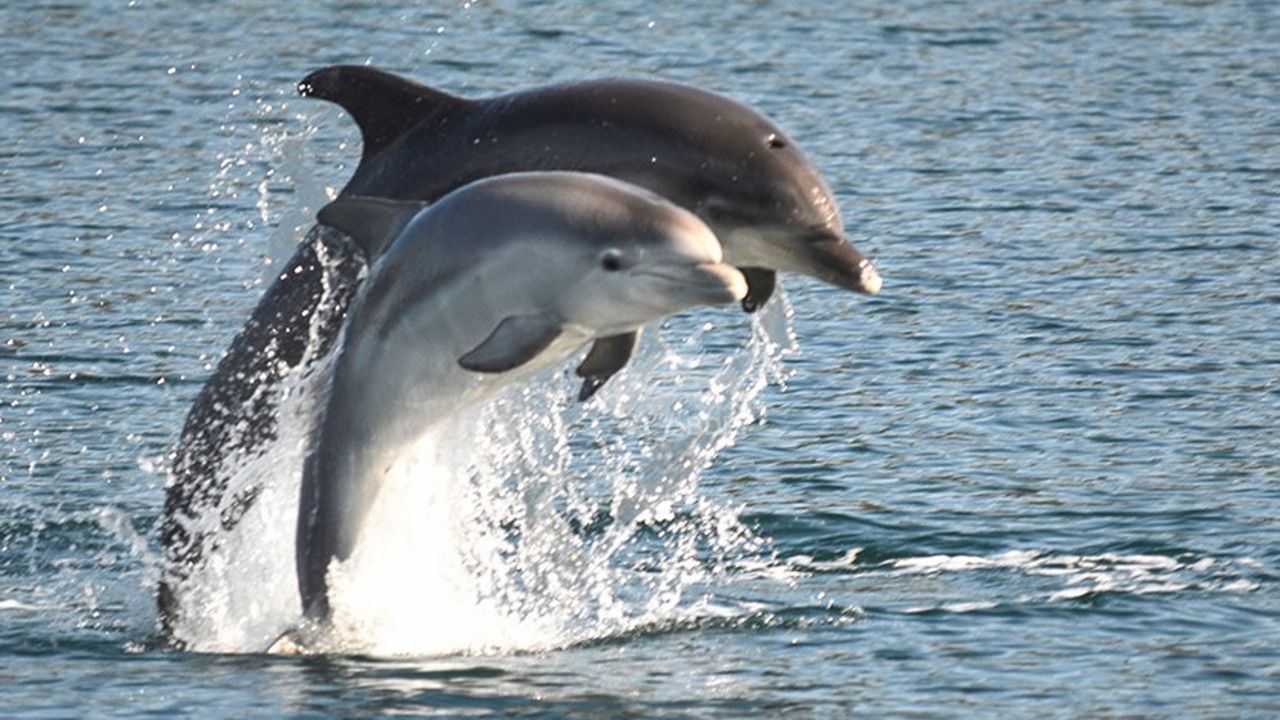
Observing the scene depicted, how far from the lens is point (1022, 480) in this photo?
17.7 metres

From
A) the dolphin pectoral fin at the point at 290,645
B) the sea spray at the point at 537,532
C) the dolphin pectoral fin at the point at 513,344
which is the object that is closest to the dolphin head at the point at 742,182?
the dolphin pectoral fin at the point at 513,344

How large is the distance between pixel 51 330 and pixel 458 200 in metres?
9.86

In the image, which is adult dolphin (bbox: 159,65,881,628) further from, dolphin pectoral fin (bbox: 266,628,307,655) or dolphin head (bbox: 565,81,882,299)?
dolphin pectoral fin (bbox: 266,628,307,655)

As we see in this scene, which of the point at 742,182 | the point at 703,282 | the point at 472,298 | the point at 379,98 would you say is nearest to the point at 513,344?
the point at 472,298

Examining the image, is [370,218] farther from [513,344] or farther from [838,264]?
[838,264]

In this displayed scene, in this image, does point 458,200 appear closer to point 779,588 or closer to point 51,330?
point 779,588

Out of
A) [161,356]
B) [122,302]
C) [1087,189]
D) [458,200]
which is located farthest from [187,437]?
[1087,189]

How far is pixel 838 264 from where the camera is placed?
12633 millimetres

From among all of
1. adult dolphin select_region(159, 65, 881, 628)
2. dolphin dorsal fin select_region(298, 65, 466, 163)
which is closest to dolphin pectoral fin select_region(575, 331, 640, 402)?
adult dolphin select_region(159, 65, 881, 628)

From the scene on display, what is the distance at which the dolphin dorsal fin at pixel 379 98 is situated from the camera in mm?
13469

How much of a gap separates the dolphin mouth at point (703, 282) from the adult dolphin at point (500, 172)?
0.71 metres

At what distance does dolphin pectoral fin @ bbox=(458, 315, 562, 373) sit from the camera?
11945 millimetres

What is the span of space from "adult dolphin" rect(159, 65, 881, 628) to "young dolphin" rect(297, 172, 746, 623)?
1.10ft

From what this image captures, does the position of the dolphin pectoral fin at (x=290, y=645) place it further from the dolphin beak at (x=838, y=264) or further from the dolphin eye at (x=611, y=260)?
the dolphin beak at (x=838, y=264)
